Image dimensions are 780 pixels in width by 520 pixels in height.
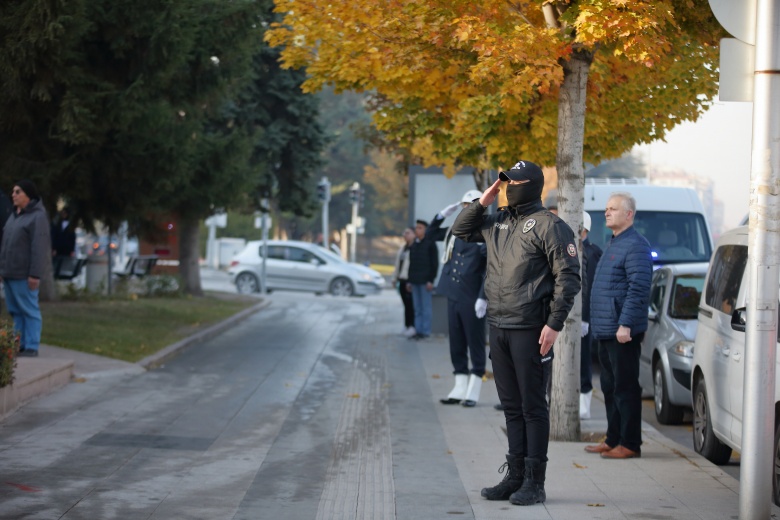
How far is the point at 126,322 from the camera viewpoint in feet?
59.5

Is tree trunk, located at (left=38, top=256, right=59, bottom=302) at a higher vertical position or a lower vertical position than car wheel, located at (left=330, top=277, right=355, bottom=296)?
higher

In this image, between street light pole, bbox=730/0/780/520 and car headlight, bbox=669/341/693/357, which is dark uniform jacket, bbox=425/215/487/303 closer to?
car headlight, bbox=669/341/693/357

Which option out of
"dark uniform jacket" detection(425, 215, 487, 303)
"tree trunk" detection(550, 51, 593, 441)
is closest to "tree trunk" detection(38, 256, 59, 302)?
"dark uniform jacket" detection(425, 215, 487, 303)

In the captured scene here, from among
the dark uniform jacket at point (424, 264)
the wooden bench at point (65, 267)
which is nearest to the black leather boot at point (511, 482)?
the dark uniform jacket at point (424, 264)

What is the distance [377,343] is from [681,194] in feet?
17.8

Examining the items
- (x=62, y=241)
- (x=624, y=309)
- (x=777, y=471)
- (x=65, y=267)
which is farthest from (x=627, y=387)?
(x=62, y=241)

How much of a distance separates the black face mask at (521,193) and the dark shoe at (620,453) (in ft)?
8.72

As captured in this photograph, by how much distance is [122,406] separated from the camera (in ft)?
35.2

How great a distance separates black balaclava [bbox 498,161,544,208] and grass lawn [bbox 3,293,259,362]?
8015 mm

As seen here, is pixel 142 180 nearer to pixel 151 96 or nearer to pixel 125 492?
pixel 151 96

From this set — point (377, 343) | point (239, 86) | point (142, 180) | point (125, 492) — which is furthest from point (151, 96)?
point (125, 492)

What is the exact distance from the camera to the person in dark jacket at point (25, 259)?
12.2 m

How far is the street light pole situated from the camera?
602cm

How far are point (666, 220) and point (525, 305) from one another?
1188 centimetres
